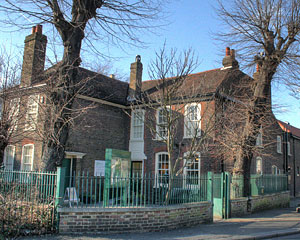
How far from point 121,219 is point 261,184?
1028 cm

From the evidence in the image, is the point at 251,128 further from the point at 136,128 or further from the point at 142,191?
the point at 136,128

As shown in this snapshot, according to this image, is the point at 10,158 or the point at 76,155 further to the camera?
the point at 10,158

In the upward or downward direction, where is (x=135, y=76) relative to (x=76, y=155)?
upward

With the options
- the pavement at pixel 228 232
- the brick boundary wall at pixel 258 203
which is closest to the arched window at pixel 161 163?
the brick boundary wall at pixel 258 203

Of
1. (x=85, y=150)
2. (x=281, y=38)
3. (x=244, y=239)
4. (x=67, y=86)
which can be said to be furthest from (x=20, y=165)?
(x=281, y=38)

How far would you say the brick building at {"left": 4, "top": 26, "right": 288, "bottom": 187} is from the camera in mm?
16672

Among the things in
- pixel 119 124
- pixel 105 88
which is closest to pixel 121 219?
pixel 119 124

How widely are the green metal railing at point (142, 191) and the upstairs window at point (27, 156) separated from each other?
25.5 ft

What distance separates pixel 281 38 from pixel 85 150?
1225cm

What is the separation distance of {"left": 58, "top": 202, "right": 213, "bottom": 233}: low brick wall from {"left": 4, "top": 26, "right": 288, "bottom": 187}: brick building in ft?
18.4

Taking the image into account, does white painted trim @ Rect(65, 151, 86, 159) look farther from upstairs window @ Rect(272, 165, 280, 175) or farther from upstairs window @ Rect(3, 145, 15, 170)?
upstairs window @ Rect(272, 165, 280, 175)

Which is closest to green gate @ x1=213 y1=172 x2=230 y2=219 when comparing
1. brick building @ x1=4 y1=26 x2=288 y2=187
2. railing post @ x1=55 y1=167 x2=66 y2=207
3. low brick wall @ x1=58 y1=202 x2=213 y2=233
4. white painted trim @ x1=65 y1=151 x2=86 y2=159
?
brick building @ x1=4 y1=26 x2=288 y2=187

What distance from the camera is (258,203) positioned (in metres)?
15.7

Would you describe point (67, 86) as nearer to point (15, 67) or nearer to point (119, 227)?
point (15, 67)
